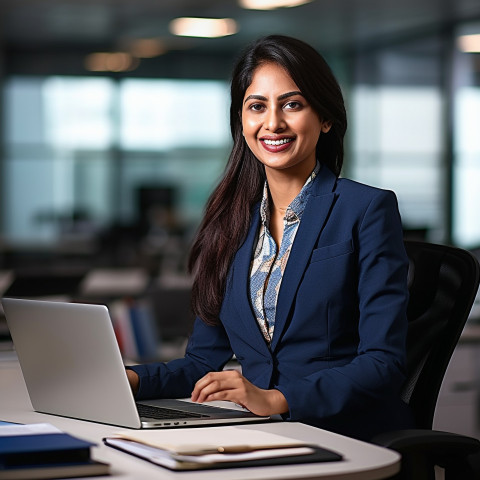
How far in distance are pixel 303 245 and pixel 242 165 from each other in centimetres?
38

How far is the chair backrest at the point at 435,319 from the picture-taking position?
2293mm

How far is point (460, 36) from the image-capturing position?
11.2m

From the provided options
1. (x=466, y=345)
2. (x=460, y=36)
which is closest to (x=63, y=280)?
(x=466, y=345)

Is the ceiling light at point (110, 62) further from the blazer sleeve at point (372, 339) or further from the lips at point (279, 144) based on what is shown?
the blazer sleeve at point (372, 339)

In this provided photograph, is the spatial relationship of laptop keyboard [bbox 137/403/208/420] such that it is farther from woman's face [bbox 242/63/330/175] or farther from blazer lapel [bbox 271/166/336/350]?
woman's face [bbox 242/63/330/175]

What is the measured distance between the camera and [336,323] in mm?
2162

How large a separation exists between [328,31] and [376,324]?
10927mm

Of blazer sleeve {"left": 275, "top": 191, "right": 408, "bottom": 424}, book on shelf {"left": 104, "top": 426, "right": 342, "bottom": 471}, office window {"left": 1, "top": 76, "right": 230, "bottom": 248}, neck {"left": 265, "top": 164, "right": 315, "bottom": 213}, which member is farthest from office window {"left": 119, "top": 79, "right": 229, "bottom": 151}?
book on shelf {"left": 104, "top": 426, "right": 342, "bottom": 471}

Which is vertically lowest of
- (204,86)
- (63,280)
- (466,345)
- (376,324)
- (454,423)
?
(454,423)

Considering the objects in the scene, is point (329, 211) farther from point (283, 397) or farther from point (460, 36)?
point (460, 36)

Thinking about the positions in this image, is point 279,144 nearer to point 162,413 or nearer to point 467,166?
point 162,413

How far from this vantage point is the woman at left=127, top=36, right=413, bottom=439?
2.08 metres

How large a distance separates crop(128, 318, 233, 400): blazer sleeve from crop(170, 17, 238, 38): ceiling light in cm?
932

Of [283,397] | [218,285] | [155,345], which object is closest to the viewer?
[283,397]
